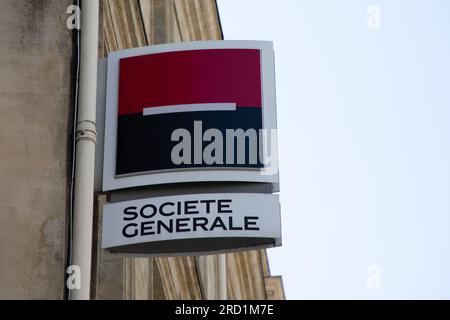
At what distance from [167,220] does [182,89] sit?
4.17 feet

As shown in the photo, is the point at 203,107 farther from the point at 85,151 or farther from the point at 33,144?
the point at 33,144

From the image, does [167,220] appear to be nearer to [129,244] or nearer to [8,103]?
[129,244]

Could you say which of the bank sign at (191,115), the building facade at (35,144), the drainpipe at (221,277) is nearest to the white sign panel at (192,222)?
the bank sign at (191,115)

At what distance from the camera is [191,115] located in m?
11.3

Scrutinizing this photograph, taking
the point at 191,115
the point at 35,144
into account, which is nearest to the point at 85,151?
the point at 35,144

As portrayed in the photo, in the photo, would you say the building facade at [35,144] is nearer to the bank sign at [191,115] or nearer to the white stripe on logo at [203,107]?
the bank sign at [191,115]

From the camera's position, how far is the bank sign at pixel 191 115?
1115 centimetres

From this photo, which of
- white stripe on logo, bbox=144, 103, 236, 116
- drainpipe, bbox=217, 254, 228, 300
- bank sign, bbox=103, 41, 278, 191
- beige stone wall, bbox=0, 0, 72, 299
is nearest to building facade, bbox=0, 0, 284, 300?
beige stone wall, bbox=0, 0, 72, 299

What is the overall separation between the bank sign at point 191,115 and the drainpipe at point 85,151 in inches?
22.4

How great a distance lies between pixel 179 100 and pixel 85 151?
1.21 meters

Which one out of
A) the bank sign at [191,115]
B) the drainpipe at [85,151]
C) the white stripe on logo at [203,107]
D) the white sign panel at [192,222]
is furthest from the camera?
the white stripe on logo at [203,107]

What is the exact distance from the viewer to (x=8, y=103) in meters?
10.6
